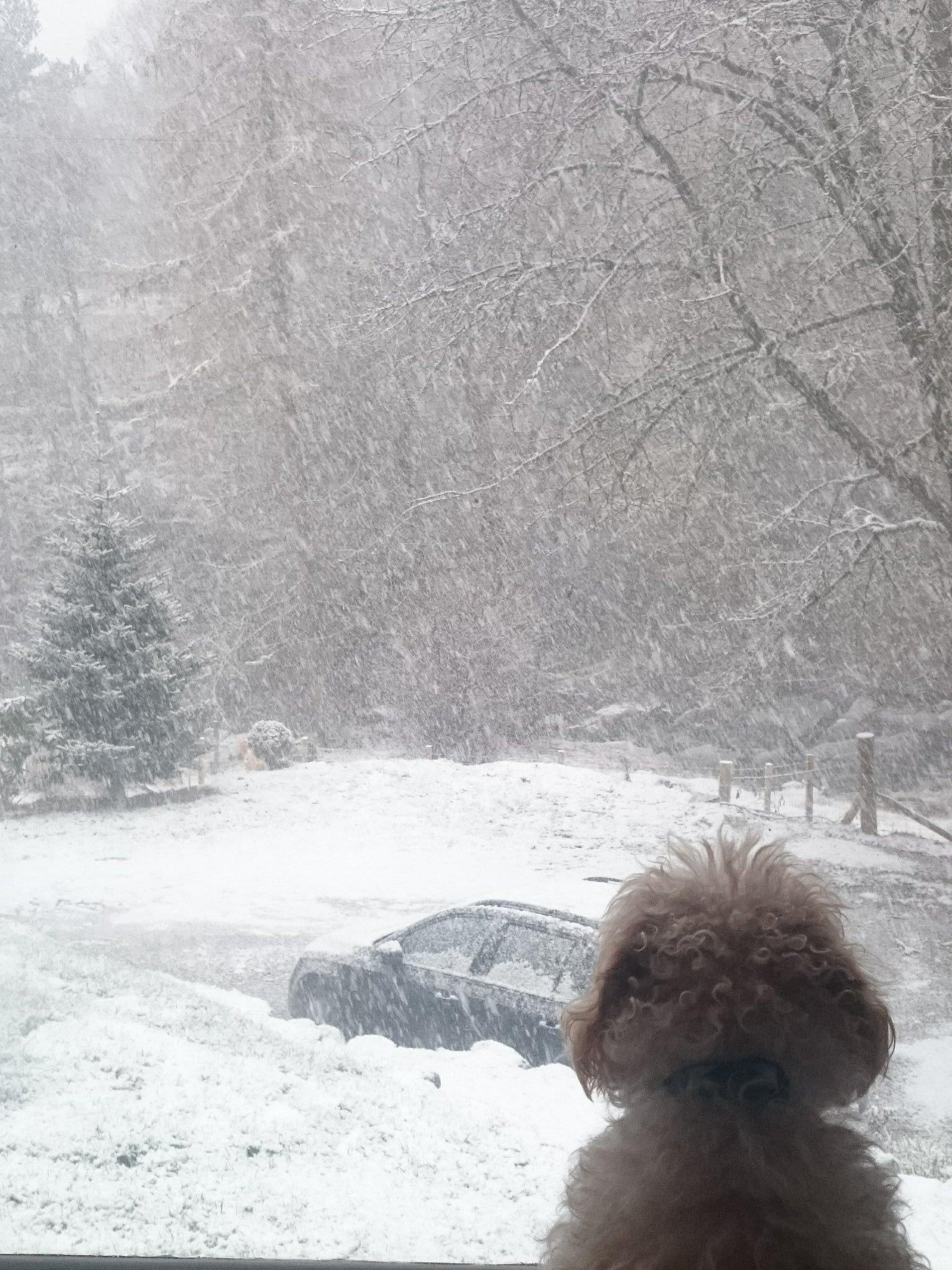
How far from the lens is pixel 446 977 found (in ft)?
7.66

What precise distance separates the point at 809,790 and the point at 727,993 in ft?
3.98

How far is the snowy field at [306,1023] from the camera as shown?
7.46 feet

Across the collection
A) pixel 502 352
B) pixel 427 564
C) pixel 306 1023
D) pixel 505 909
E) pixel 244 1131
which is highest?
pixel 502 352

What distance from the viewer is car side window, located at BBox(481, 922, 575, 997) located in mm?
2230

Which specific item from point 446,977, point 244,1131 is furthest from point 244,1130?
point 446,977

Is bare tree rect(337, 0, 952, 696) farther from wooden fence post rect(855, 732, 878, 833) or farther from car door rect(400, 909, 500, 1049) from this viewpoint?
car door rect(400, 909, 500, 1049)

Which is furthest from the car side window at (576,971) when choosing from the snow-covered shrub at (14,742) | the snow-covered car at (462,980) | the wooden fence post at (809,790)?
the snow-covered shrub at (14,742)

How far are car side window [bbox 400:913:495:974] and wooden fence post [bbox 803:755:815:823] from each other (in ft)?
2.38

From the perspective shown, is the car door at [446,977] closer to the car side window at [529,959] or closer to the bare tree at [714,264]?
the car side window at [529,959]

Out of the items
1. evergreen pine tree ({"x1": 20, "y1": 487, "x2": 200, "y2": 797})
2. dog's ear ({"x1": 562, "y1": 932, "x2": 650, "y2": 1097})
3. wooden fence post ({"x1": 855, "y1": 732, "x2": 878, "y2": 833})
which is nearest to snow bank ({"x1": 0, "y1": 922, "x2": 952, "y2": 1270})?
evergreen pine tree ({"x1": 20, "y1": 487, "x2": 200, "y2": 797})

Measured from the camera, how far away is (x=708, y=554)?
93.1 inches

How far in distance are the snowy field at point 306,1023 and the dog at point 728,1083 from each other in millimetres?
1067

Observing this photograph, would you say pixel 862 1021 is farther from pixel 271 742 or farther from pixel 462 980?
pixel 271 742

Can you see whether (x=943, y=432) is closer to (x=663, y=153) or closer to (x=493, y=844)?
(x=663, y=153)
